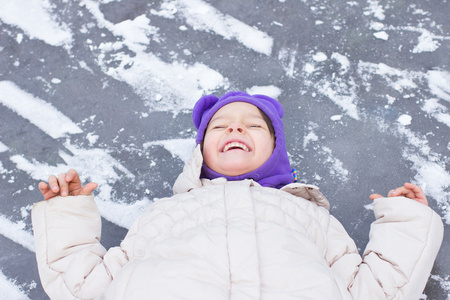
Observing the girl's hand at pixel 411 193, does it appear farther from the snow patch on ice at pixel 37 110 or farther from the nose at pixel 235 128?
the snow patch on ice at pixel 37 110

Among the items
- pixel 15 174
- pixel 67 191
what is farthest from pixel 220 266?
pixel 15 174

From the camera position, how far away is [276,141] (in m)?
1.28

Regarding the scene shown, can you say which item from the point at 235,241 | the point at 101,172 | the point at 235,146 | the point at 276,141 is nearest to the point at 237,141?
the point at 235,146

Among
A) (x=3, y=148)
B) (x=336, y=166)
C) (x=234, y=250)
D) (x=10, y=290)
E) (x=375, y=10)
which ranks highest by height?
(x=375, y=10)

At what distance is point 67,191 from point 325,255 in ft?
2.44

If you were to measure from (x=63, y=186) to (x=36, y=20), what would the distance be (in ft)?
3.28

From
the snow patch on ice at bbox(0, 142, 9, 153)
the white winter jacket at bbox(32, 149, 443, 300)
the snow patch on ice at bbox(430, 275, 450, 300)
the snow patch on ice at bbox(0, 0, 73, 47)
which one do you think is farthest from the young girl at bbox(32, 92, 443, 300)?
the snow patch on ice at bbox(0, 0, 73, 47)

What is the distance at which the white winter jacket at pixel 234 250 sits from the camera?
905 millimetres

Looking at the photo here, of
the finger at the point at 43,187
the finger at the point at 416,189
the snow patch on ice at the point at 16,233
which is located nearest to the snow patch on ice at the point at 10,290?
the snow patch on ice at the point at 16,233

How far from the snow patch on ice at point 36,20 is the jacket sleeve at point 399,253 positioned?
1.44m

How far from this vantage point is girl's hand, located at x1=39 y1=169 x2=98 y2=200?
1.11 metres

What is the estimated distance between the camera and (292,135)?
1.51m

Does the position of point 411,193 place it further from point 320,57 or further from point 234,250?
point 320,57

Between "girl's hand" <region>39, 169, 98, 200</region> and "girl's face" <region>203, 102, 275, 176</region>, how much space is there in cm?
38
